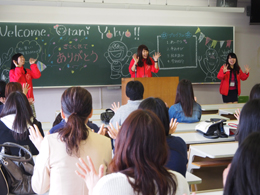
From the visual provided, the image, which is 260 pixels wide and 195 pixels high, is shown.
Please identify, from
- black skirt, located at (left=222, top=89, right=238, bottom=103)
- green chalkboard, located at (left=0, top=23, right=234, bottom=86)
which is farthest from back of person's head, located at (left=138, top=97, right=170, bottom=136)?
Answer: black skirt, located at (left=222, top=89, right=238, bottom=103)

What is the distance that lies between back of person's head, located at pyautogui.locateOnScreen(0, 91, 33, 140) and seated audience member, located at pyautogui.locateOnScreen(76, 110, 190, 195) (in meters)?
1.46

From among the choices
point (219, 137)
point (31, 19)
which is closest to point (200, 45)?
point (31, 19)

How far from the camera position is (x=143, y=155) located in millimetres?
1070

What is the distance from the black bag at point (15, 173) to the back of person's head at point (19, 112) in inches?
24.0

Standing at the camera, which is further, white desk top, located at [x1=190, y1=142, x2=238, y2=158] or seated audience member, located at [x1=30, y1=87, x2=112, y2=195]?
white desk top, located at [x1=190, y1=142, x2=238, y2=158]

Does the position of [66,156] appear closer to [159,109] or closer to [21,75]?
[159,109]

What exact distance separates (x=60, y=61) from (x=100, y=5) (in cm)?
144

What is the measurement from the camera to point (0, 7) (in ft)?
18.2

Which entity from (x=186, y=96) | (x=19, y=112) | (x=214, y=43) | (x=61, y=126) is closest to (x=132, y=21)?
(x=214, y=43)

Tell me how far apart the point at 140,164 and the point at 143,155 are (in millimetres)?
36

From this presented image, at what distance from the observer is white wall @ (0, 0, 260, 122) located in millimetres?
5742

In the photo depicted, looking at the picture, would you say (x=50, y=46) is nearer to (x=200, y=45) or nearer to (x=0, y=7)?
(x=0, y=7)

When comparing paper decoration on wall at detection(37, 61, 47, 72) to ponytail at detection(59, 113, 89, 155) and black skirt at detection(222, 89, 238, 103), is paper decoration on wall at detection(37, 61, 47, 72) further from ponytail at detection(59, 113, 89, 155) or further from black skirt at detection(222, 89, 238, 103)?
ponytail at detection(59, 113, 89, 155)

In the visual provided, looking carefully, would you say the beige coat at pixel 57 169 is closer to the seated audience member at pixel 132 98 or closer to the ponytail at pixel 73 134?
the ponytail at pixel 73 134
